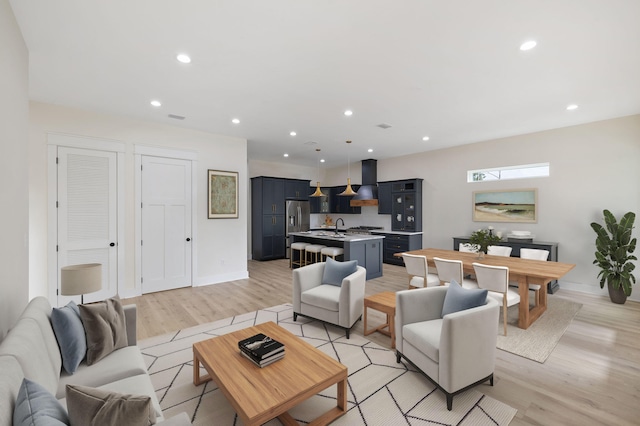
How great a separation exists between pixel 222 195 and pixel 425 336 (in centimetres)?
458

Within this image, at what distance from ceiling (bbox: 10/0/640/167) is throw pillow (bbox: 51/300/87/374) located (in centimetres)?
222

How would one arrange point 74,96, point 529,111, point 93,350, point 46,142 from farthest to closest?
point 529,111 < point 46,142 < point 74,96 < point 93,350

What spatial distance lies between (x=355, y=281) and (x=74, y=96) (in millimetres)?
4354

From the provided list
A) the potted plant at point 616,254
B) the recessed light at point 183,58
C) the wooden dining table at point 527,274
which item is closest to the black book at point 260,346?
the recessed light at point 183,58

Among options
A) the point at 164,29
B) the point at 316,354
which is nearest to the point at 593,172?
the point at 316,354

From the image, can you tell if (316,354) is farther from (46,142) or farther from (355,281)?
(46,142)

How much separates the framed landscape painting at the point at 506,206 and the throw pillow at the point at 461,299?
412 centimetres

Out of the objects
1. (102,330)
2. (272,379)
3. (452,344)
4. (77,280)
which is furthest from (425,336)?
(77,280)

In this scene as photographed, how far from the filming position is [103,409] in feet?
3.68

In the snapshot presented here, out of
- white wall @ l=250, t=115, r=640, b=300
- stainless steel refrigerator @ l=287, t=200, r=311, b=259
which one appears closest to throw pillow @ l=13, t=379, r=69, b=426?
white wall @ l=250, t=115, r=640, b=300

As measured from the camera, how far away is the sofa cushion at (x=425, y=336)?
7.37 ft

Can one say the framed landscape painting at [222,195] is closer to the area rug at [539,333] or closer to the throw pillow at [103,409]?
the throw pillow at [103,409]

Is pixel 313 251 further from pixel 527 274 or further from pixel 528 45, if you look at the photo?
pixel 528 45

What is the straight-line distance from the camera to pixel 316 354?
2.20 meters
